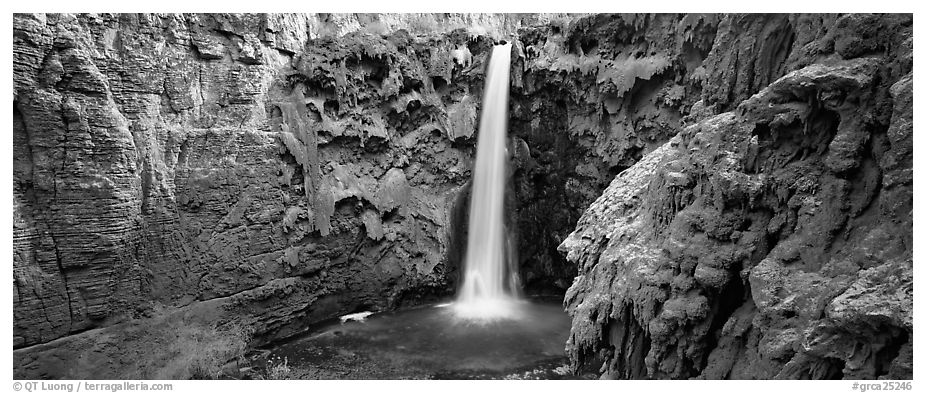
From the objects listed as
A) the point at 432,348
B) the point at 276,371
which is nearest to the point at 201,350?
the point at 276,371

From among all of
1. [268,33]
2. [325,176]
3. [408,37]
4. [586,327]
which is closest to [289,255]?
[325,176]

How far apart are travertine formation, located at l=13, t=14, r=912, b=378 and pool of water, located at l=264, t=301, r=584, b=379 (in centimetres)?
111

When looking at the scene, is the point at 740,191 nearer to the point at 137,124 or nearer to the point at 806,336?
the point at 806,336

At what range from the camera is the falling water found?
50.3 feet

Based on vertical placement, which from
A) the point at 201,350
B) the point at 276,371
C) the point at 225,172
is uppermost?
the point at 225,172

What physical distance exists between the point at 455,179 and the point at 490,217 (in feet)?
5.15

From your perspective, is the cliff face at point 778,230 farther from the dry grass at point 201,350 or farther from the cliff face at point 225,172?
the cliff face at point 225,172

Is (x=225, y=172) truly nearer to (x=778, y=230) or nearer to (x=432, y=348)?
(x=432, y=348)

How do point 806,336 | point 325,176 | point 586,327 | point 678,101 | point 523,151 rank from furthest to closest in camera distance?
point 523,151 → point 325,176 → point 678,101 → point 586,327 → point 806,336

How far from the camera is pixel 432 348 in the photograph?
11.7 meters

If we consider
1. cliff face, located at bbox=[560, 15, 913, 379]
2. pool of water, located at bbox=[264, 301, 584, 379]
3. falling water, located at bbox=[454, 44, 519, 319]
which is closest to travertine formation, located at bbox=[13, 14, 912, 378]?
cliff face, located at bbox=[560, 15, 913, 379]

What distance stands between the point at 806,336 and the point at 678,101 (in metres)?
8.88

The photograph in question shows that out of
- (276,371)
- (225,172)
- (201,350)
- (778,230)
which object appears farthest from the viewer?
(225,172)

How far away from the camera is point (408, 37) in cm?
1449
